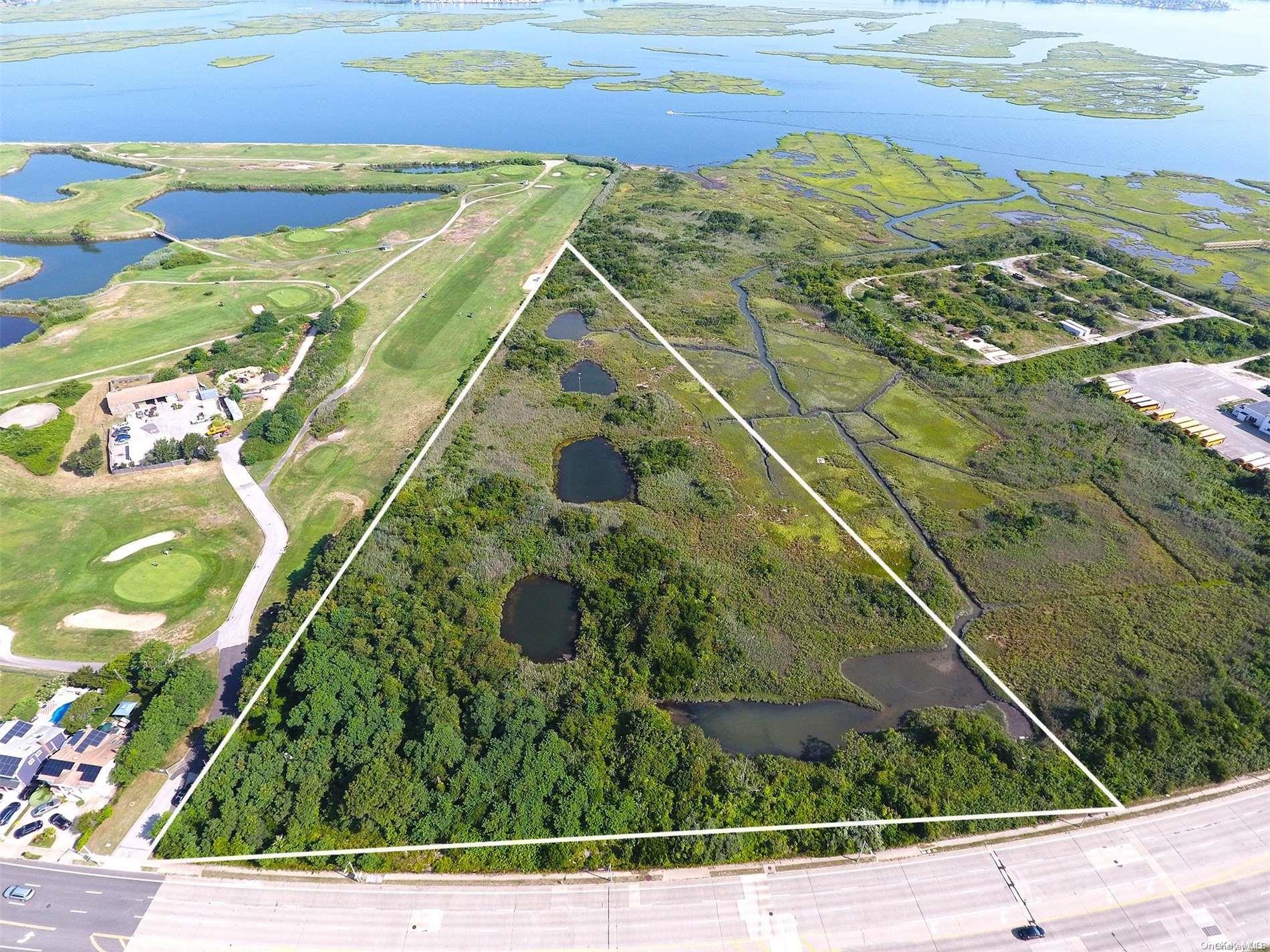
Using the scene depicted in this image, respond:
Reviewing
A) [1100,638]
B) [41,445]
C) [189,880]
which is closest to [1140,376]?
[1100,638]

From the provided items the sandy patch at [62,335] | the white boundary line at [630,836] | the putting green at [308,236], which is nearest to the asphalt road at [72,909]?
the white boundary line at [630,836]

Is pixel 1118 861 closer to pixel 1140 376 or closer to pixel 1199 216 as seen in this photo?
pixel 1140 376

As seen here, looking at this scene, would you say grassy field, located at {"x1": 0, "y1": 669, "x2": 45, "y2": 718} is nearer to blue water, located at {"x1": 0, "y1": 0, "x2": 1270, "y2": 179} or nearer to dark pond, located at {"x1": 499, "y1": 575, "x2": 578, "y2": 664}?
dark pond, located at {"x1": 499, "y1": 575, "x2": 578, "y2": 664}

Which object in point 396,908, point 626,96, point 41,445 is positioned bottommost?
point 396,908

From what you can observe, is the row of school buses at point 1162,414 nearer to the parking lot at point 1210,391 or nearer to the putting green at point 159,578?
the parking lot at point 1210,391

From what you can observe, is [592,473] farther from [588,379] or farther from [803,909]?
[803,909]

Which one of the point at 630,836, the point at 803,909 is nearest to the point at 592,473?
the point at 630,836
